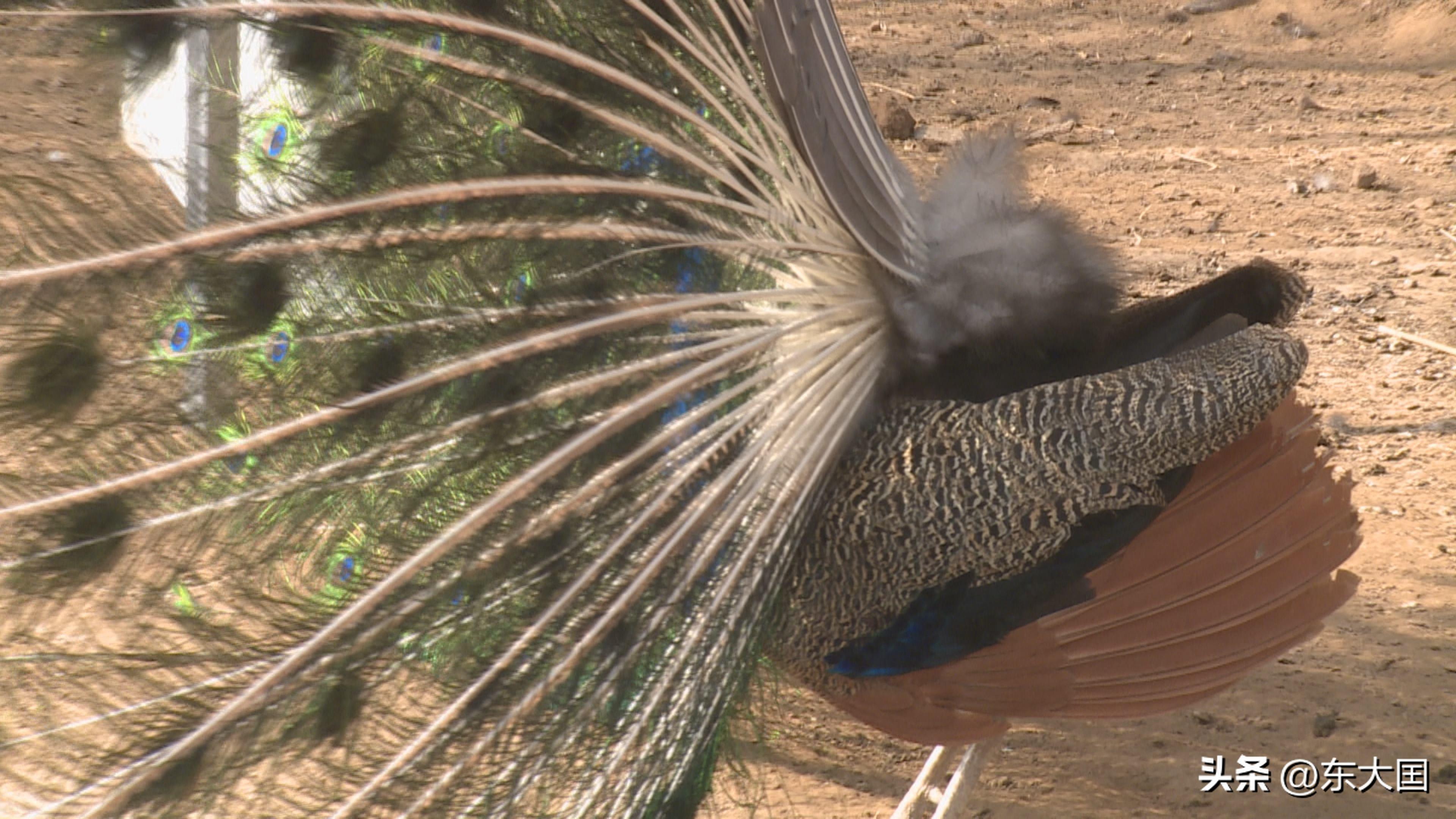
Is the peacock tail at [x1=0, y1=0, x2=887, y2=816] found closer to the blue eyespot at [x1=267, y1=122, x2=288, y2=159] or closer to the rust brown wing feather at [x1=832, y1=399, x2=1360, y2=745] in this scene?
the blue eyespot at [x1=267, y1=122, x2=288, y2=159]

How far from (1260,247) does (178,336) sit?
15.7 ft

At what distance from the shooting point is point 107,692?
72.3 inches

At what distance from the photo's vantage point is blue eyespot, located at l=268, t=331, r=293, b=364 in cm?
193

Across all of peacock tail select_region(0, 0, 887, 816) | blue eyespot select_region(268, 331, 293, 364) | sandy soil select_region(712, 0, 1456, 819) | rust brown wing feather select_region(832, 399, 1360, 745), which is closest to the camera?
peacock tail select_region(0, 0, 887, 816)

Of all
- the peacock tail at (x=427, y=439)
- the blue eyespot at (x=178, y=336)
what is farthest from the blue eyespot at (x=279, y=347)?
the blue eyespot at (x=178, y=336)

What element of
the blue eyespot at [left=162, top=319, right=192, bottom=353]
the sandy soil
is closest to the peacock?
the blue eyespot at [left=162, top=319, right=192, bottom=353]

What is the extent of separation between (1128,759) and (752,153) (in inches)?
76.3

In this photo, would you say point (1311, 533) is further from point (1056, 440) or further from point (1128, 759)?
point (1128, 759)

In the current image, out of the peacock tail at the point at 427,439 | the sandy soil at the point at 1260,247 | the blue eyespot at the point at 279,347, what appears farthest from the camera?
the sandy soil at the point at 1260,247

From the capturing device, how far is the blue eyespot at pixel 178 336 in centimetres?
185

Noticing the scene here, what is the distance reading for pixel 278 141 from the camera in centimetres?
190

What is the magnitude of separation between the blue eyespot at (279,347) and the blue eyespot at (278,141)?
0.27 metres

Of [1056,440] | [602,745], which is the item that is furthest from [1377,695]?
[602,745]

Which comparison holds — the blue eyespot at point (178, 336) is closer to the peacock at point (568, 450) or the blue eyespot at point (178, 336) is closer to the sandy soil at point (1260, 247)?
the peacock at point (568, 450)
